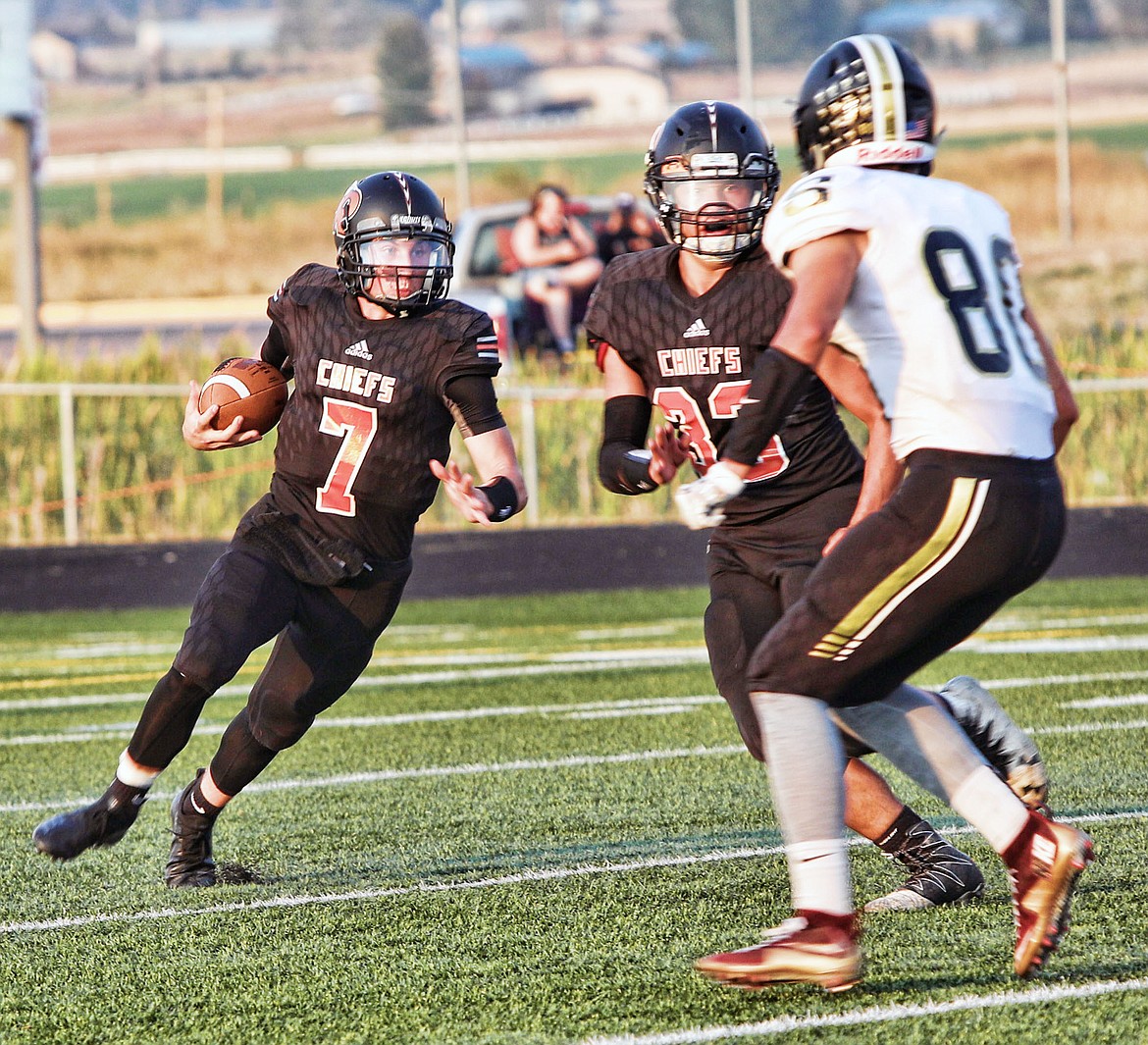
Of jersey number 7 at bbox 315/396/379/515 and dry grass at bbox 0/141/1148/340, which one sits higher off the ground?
dry grass at bbox 0/141/1148/340

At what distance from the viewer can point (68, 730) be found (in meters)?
7.14

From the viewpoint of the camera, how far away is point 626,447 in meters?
4.23

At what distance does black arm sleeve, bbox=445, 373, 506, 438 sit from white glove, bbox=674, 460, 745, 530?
1307 mm

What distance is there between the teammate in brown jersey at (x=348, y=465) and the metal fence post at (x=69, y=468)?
29.1 ft

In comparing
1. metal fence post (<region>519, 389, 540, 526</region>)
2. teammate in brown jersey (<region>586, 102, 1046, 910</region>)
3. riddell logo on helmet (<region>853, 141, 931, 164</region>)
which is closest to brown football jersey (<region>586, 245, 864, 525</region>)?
teammate in brown jersey (<region>586, 102, 1046, 910</region>)

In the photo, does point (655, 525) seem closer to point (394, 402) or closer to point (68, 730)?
point (68, 730)

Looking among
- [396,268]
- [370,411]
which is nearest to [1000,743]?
[370,411]

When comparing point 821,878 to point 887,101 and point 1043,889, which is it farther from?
point 887,101

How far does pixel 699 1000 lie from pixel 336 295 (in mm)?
2127

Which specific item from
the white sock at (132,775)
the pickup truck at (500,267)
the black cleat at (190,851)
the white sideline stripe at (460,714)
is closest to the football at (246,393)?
the white sock at (132,775)

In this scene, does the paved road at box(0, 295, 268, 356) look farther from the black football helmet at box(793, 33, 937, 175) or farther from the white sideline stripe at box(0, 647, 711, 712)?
the black football helmet at box(793, 33, 937, 175)

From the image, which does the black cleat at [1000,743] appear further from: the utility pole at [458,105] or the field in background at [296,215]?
the field in background at [296,215]

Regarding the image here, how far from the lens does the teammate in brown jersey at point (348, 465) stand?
4.55 metres

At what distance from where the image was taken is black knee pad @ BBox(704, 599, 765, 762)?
13.2 ft
